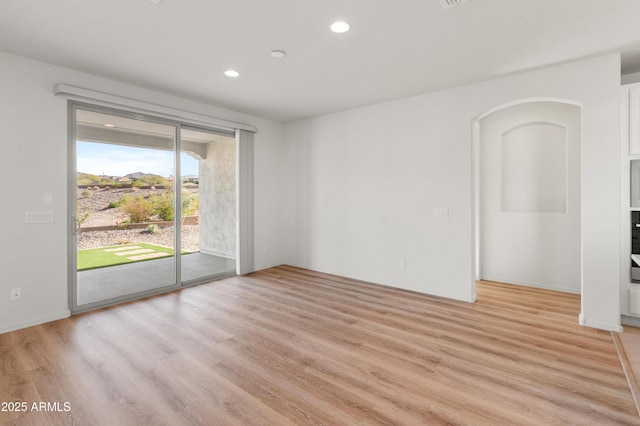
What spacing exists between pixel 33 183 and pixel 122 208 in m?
0.93

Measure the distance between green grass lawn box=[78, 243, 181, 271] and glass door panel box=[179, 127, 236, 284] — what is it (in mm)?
368

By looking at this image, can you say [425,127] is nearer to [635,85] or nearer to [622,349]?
[635,85]

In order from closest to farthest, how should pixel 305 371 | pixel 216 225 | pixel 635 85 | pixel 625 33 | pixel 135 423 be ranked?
pixel 135 423 → pixel 305 371 → pixel 625 33 → pixel 635 85 → pixel 216 225

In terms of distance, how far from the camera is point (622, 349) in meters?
2.75

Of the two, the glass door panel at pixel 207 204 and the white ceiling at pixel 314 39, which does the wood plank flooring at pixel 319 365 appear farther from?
the white ceiling at pixel 314 39

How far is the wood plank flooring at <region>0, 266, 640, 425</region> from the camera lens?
1963 millimetres

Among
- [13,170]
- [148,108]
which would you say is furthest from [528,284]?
[13,170]

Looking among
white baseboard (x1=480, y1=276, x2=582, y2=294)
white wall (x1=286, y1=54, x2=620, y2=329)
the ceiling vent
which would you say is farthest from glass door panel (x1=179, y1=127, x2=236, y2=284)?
white baseboard (x1=480, y1=276, x2=582, y2=294)

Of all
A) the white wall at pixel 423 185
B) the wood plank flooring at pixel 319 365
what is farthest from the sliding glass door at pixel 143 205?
the white wall at pixel 423 185

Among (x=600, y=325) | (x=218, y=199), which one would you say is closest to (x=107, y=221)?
(x=218, y=199)

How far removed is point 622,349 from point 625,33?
2.76 metres

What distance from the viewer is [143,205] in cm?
423

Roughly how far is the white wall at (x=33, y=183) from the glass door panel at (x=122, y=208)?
0.19 meters

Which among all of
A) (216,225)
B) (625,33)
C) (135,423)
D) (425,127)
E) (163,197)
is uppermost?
(625,33)
